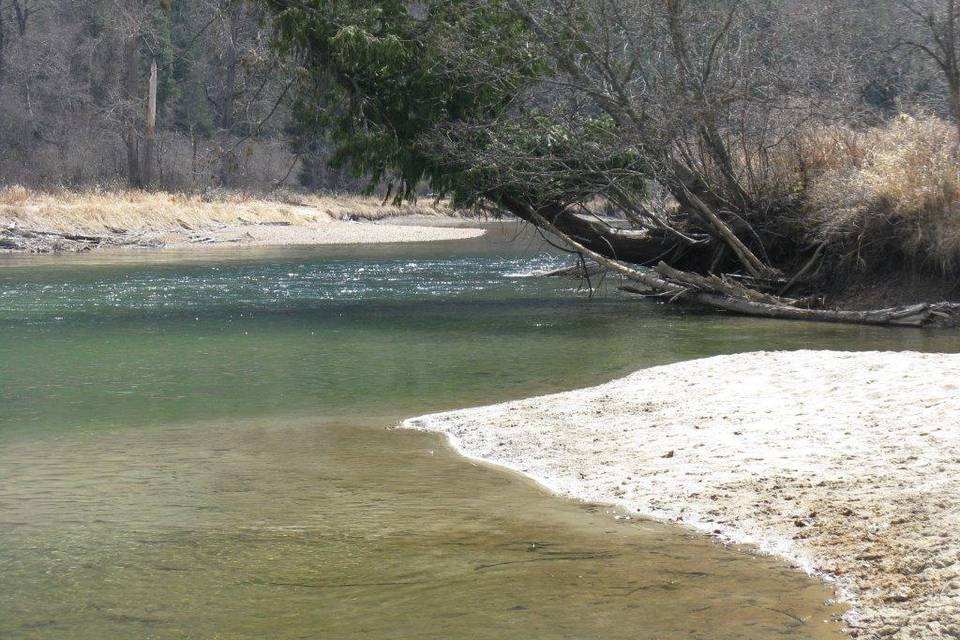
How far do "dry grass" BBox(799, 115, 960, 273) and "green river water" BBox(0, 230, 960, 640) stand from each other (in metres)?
2.01

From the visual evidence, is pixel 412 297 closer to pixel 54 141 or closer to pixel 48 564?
pixel 48 564

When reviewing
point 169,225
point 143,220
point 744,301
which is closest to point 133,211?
point 143,220

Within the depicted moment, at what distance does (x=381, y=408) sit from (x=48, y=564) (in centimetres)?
515

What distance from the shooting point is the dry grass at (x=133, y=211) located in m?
36.8

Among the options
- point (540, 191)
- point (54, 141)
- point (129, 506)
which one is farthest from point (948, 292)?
point (54, 141)

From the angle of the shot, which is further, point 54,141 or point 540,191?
point 54,141

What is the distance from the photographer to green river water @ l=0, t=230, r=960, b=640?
17.1 ft

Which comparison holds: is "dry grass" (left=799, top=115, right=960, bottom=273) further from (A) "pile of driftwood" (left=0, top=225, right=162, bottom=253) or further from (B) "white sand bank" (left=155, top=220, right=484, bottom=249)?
(A) "pile of driftwood" (left=0, top=225, right=162, bottom=253)

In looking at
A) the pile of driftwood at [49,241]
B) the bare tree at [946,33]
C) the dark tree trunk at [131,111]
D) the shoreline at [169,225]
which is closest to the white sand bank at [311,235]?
the shoreline at [169,225]

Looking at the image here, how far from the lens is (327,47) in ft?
65.6

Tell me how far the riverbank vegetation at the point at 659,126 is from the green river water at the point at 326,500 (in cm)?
236

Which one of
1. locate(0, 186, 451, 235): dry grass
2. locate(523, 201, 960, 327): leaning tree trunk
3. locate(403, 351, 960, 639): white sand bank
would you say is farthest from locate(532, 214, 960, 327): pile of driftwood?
locate(0, 186, 451, 235): dry grass

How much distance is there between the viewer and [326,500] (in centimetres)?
730

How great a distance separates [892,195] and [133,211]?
29.0 meters
